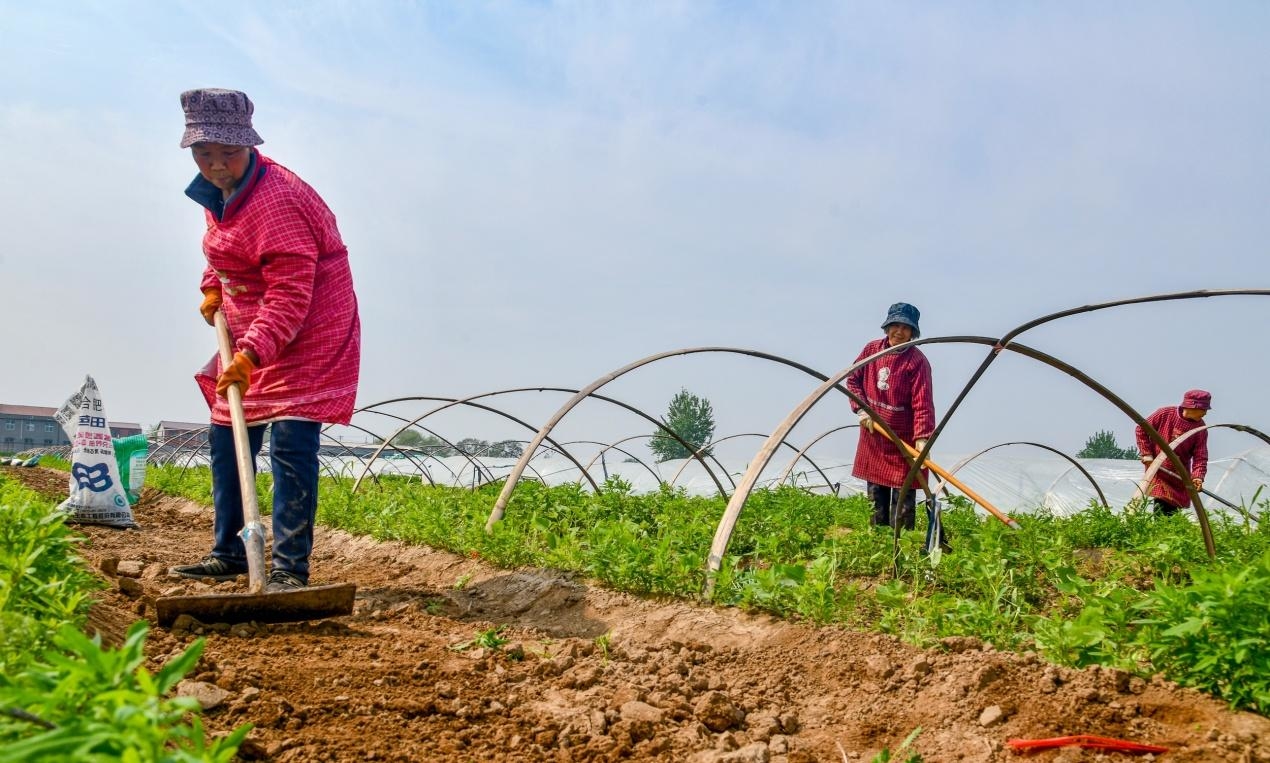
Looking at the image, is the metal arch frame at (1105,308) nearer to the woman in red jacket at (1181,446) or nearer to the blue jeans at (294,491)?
the blue jeans at (294,491)

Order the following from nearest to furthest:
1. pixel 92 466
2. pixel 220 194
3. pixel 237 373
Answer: pixel 237 373 → pixel 220 194 → pixel 92 466

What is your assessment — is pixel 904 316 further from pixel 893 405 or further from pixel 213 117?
pixel 213 117

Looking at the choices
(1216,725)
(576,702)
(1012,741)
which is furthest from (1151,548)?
(576,702)

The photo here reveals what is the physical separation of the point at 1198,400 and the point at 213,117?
24.1 feet

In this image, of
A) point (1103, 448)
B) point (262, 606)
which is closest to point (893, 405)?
point (262, 606)

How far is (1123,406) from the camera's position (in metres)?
3.96

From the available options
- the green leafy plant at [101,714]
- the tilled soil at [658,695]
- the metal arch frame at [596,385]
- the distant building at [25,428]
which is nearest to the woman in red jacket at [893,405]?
the metal arch frame at [596,385]

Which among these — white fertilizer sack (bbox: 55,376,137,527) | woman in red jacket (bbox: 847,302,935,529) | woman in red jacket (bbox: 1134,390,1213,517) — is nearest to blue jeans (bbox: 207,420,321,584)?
woman in red jacket (bbox: 847,302,935,529)

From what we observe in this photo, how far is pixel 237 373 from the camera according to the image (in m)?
3.33

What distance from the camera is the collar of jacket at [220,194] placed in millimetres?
3490

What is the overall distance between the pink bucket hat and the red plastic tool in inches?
256

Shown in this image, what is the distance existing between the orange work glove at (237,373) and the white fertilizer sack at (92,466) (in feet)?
11.8

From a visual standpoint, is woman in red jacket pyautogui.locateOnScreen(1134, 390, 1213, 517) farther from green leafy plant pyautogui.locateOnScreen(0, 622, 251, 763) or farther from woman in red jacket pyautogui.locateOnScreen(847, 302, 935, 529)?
green leafy plant pyautogui.locateOnScreen(0, 622, 251, 763)

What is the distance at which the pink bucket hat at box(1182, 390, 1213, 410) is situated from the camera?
7.35m
